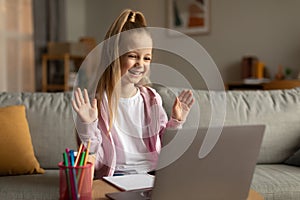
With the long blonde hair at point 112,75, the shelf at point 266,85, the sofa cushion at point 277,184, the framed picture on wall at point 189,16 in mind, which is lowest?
the sofa cushion at point 277,184

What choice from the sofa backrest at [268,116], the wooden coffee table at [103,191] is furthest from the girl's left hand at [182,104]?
the sofa backrest at [268,116]

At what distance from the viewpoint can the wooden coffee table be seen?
1325 mm

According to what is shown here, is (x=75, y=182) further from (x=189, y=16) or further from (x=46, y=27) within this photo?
(x=46, y=27)

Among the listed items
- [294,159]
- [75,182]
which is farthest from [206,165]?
[294,159]

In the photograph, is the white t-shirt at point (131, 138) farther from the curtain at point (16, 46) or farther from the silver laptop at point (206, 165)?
the curtain at point (16, 46)

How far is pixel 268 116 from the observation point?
2436 millimetres

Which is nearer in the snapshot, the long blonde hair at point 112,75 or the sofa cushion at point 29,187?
the long blonde hair at point 112,75

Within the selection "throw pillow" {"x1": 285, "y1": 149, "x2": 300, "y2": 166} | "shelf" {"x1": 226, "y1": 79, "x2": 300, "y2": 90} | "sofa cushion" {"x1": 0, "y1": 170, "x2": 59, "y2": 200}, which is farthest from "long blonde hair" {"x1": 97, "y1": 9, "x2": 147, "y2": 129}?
"shelf" {"x1": 226, "y1": 79, "x2": 300, "y2": 90}

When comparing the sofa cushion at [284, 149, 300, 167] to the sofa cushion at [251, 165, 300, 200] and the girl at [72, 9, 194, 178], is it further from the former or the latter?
the girl at [72, 9, 194, 178]

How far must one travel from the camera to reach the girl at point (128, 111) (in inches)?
67.0

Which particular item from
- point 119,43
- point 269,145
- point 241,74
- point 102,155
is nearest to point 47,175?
point 102,155

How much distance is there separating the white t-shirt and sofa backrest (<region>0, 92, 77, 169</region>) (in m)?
0.58

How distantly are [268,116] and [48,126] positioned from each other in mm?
1055

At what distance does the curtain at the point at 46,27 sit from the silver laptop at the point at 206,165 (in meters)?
4.40
